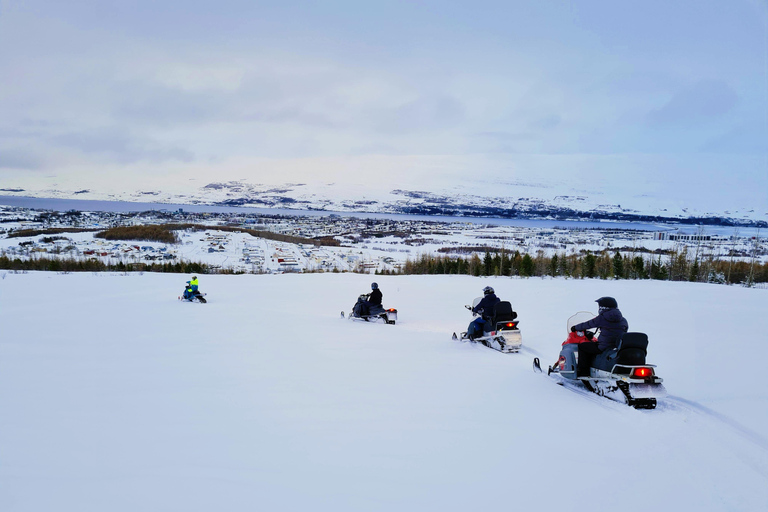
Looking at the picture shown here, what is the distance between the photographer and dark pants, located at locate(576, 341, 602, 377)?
625cm

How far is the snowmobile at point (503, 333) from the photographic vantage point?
9188 millimetres

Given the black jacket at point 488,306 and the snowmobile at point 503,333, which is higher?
the black jacket at point 488,306

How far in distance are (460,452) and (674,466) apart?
2132 millimetres

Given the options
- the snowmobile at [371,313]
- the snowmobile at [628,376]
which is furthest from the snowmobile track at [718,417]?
the snowmobile at [371,313]

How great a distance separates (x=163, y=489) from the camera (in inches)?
128

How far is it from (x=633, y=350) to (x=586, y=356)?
0.92 m

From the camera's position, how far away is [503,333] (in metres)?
9.20

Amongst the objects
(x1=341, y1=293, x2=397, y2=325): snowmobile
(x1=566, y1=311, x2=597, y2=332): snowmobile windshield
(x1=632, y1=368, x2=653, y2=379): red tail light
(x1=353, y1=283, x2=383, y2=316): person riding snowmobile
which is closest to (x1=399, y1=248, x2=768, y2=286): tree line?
(x1=341, y1=293, x2=397, y2=325): snowmobile

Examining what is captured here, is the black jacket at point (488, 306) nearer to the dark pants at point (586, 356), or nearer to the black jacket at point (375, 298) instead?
the dark pants at point (586, 356)

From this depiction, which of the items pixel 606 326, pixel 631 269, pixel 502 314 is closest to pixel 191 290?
pixel 502 314

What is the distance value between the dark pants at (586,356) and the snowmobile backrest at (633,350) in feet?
2.32

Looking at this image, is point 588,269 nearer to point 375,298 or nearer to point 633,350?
point 375,298

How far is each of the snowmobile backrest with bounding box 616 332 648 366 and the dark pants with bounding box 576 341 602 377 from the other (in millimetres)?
708

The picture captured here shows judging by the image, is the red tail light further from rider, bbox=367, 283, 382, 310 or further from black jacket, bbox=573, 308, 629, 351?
rider, bbox=367, 283, 382, 310
